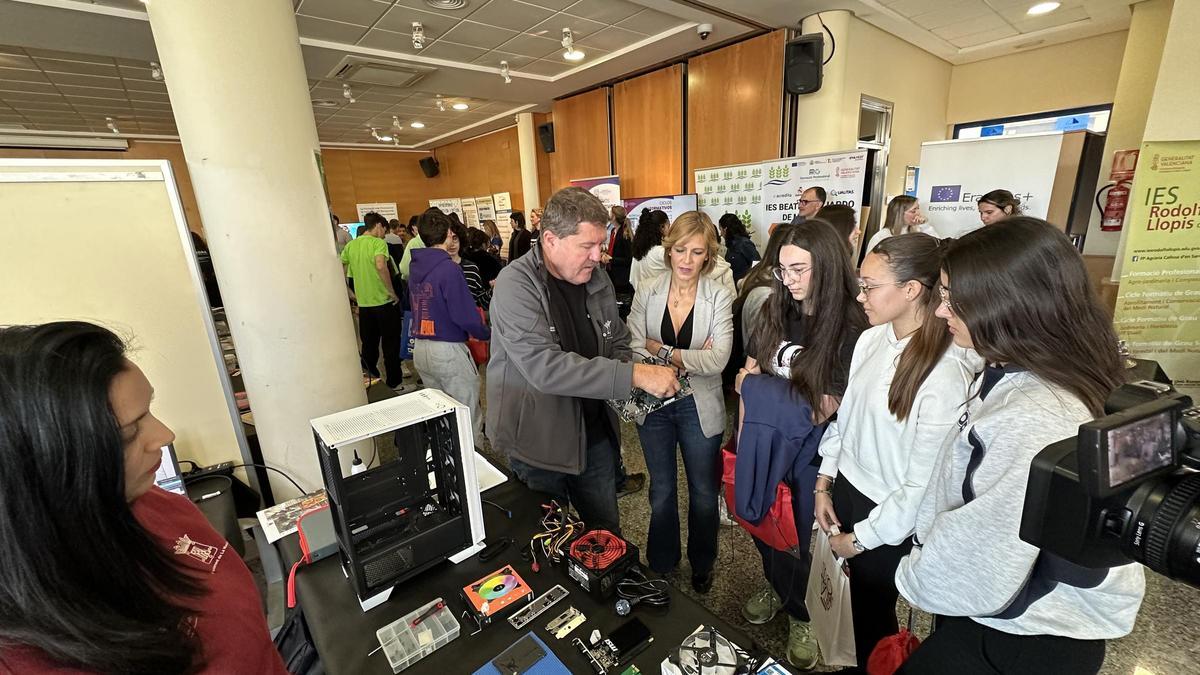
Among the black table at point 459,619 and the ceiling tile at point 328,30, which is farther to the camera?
the ceiling tile at point 328,30

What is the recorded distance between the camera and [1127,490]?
1.67 ft

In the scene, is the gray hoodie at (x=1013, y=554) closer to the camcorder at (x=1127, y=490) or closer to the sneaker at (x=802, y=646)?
the camcorder at (x=1127, y=490)

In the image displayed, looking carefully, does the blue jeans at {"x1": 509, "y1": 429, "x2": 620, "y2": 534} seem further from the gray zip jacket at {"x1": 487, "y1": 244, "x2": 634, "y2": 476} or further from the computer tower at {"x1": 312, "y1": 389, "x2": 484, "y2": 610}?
the computer tower at {"x1": 312, "y1": 389, "x2": 484, "y2": 610}

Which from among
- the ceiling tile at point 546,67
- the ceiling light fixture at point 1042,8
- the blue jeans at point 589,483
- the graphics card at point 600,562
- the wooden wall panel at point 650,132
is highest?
the ceiling tile at point 546,67

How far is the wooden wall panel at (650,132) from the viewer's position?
19.3ft

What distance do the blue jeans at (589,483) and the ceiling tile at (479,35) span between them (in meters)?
4.23

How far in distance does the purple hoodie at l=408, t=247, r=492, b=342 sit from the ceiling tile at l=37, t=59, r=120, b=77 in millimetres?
4763

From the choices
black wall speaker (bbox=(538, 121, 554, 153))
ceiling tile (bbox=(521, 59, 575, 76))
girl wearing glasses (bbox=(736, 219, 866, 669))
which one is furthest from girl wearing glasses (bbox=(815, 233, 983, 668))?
black wall speaker (bbox=(538, 121, 554, 153))

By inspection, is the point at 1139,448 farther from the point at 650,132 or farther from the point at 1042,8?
the point at 650,132

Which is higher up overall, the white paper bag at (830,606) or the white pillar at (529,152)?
the white pillar at (529,152)

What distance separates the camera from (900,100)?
206 inches

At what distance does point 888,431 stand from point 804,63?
4.31 meters

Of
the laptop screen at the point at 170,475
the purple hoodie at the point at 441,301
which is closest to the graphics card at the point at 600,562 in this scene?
the laptop screen at the point at 170,475

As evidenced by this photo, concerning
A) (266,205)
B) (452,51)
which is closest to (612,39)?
(452,51)
